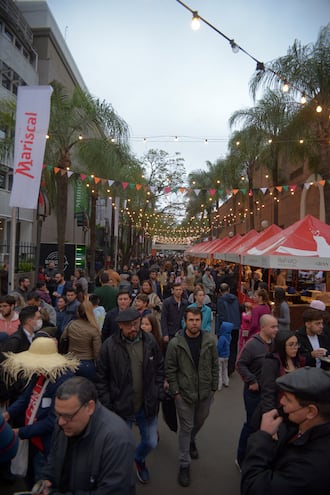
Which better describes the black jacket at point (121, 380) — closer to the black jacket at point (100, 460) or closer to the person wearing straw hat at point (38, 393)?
the person wearing straw hat at point (38, 393)

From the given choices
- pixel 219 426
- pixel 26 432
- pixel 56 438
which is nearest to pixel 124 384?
pixel 26 432

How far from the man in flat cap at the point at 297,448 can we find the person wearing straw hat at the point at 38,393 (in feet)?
5.18

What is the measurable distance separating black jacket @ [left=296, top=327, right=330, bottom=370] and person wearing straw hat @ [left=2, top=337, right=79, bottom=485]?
8.61 feet

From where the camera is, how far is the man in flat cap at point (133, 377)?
354 centimetres

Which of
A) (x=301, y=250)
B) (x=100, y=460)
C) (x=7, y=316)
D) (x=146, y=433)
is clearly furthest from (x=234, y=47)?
(x=100, y=460)

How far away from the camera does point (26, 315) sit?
409 centimetres

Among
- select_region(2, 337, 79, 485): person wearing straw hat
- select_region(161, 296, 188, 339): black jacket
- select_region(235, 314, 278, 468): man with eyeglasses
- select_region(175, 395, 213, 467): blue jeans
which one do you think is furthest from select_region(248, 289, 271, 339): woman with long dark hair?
select_region(2, 337, 79, 485): person wearing straw hat

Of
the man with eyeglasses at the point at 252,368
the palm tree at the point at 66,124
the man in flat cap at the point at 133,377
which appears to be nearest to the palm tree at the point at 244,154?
the palm tree at the point at 66,124

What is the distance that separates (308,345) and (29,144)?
25.0 feet

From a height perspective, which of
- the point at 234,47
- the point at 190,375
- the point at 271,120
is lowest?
the point at 190,375

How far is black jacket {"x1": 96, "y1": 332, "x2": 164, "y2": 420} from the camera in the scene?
3523 millimetres

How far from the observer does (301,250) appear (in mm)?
8984

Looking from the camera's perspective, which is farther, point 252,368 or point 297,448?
point 252,368

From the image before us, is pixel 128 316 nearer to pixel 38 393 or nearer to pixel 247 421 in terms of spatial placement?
pixel 38 393
